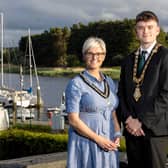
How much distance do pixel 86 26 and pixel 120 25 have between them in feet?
31.0

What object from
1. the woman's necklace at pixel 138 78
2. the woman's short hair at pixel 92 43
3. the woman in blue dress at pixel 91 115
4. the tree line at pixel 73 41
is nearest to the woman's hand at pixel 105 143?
the woman in blue dress at pixel 91 115

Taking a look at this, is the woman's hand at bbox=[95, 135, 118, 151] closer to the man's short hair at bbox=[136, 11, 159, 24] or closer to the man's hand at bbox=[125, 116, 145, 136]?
the man's hand at bbox=[125, 116, 145, 136]

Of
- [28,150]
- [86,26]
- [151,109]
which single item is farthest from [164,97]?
[86,26]

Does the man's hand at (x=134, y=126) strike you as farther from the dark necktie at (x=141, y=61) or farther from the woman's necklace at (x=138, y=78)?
the dark necktie at (x=141, y=61)

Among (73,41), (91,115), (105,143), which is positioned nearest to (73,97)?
(91,115)

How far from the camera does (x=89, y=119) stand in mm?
4527

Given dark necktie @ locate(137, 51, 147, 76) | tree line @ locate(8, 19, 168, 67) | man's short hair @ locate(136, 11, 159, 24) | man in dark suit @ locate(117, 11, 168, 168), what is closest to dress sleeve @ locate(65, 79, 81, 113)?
man in dark suit @ locate(117, 11, 168, 168)

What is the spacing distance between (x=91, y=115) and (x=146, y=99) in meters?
0.47

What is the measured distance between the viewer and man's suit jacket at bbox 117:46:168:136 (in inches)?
175

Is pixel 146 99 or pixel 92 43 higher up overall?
pixel 92 43

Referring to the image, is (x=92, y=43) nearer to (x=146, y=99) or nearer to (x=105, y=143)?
(x=146, y=99)

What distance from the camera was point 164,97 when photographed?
4430 mm

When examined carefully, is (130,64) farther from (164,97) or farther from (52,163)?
(52,163)

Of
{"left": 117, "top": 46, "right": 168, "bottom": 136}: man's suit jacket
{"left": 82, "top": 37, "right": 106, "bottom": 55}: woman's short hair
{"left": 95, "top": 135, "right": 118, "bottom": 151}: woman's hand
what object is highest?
{"left": 82, "top": 37, "right": 106, "bottom": 55}: woman's short hair
